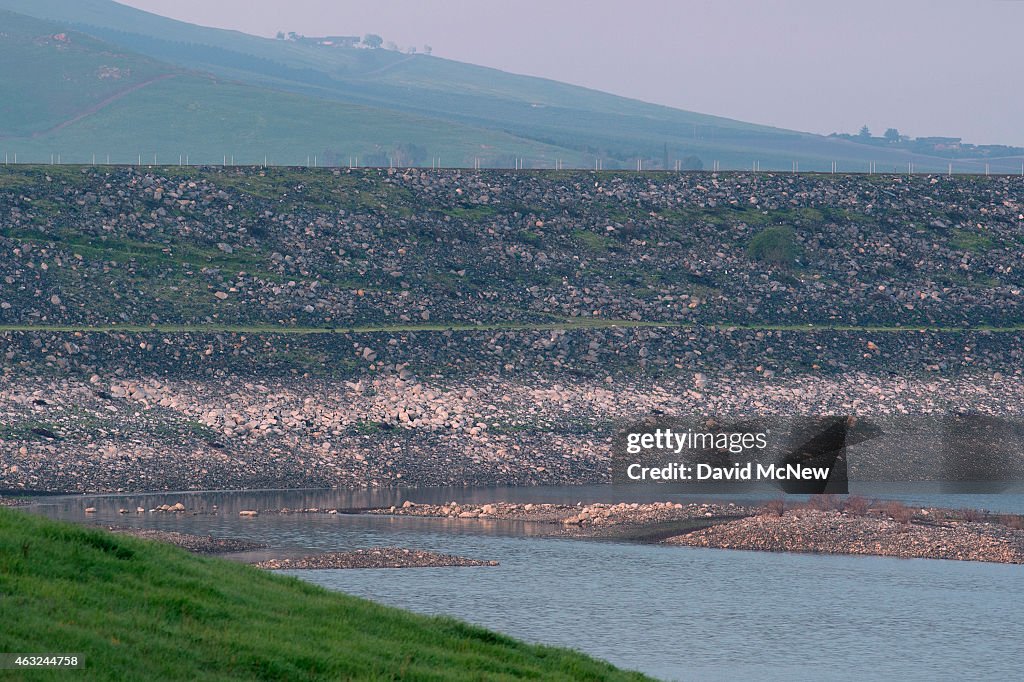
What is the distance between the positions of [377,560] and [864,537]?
2055 centimetres

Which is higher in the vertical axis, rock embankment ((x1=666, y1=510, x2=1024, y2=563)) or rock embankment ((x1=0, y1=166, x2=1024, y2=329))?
rock embankment ((x1=0, y1=166, x2=1024, y2=329))

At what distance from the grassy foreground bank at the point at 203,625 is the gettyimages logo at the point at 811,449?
48.8m

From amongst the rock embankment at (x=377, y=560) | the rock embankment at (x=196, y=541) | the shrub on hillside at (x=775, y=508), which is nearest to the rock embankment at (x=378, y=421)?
the rock embankment at (x=196, y=541)

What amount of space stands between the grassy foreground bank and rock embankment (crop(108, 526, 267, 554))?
73.3 ft

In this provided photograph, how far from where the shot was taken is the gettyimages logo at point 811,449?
76.9 metres

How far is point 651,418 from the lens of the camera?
80438 millimetres

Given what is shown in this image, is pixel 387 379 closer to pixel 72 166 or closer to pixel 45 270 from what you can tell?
pixel 45 270

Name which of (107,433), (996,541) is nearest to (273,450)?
(107,433)

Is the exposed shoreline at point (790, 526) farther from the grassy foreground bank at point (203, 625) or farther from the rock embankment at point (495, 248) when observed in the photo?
the grassy foreground bank at point (203, 625)

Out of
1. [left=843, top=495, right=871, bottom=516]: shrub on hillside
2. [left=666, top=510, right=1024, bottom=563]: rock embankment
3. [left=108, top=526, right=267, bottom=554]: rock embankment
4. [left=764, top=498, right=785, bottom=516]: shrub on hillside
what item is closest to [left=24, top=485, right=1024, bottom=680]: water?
[left=108, top=526, right=267, bottom=554]: rock embankment

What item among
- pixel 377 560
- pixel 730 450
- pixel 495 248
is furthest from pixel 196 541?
pixel 495 248

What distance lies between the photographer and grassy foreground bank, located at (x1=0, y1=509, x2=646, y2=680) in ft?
65.2

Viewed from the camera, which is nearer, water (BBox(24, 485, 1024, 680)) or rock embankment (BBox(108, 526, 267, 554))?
water (BBox(24, 485, 1024, 680))

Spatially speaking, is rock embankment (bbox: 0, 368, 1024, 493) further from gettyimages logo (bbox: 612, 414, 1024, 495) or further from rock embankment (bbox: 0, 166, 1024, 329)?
rock embankment (bbox: 0, 166, 1024, 329)
